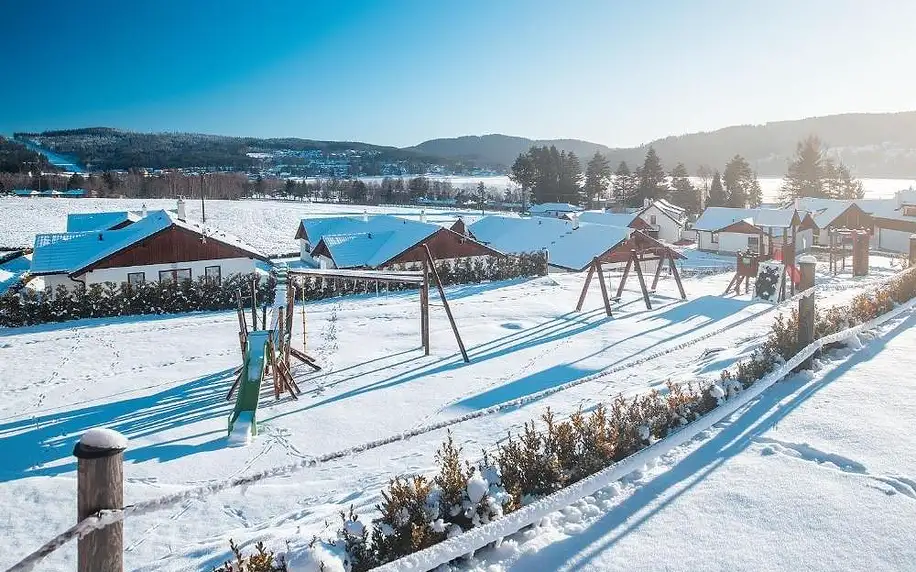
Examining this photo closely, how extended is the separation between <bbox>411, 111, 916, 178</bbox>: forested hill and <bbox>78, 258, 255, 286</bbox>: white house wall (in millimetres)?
144099

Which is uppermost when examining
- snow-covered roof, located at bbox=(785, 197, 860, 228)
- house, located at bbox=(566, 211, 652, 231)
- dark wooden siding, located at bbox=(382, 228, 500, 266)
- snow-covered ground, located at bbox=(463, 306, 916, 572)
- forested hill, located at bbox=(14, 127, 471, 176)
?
forested hill, located at bbox=(14, 127, 471, 176)

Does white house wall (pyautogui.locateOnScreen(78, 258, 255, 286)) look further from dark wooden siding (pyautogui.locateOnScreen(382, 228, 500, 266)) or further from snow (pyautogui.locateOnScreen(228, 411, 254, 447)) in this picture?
snow (pyautogui.locateOnScreen(228, 411, 254, 447))

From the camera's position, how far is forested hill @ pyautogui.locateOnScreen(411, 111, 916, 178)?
15588 centimetres

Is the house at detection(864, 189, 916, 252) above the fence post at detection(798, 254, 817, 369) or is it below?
above

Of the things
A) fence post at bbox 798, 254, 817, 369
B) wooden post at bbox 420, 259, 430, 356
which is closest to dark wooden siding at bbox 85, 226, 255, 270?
wooden post at bbox 420, 259, 430, 356

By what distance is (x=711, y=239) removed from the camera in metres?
53.0

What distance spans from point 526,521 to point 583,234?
107 ft

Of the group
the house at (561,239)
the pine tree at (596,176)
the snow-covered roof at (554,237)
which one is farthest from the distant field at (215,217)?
the pine tree at (596,176)

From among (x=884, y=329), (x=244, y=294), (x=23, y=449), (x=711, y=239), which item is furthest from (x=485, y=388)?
(x=711, y=239)

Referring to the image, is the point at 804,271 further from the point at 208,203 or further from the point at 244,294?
the point at 208,203

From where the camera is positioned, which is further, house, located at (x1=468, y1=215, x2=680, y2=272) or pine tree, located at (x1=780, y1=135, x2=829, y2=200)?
pine tree, located at (x1=780, y1=135, x2=829, y2=200)

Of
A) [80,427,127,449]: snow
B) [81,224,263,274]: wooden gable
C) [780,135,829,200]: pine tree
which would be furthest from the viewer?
[780,135,829,200]: pine tree

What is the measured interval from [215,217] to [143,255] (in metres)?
48.6

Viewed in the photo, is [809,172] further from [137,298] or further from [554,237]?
[137,298]
